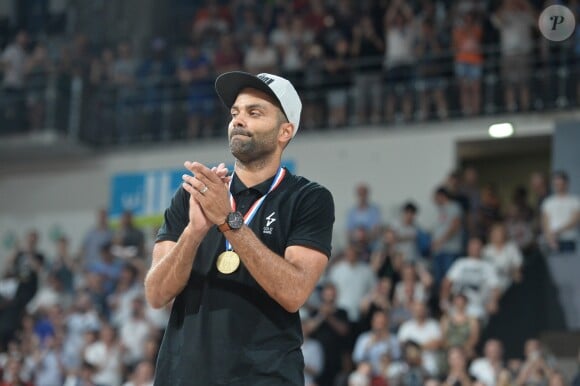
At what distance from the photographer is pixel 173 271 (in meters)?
3.90

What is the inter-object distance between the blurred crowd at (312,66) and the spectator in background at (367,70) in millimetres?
21

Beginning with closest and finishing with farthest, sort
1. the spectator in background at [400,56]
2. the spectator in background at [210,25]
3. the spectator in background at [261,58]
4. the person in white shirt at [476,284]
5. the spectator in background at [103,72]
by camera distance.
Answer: the person in white shirt at [476,284], the spectator in background at [400,56], the spectator in background at [261,58], the spectator in background at [210,25], the spectator in background at [103,72]

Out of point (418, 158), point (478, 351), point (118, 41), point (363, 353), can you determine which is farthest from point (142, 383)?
point (118, 41)

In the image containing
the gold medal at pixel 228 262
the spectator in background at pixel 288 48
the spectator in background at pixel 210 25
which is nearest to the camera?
the gold medal at pixel 228 262

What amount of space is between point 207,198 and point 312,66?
1403cm

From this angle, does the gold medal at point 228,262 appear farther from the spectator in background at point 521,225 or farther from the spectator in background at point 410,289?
the spectator in background at point 521,225

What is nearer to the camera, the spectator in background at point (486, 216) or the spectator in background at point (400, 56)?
the spectator in background at point (486, 216)

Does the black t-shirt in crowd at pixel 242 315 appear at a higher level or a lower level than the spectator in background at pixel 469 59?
lower

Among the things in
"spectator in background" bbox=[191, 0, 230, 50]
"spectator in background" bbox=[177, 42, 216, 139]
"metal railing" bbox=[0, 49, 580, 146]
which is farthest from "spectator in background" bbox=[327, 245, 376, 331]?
"spectator in background" bbox=[191, 0, 230, 50]

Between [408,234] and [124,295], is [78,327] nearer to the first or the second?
[124,295]

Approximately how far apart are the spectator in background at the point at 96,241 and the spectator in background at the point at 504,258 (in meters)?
6.24

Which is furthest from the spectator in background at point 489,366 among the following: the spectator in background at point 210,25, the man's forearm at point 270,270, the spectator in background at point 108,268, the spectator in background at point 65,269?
the spectator in background at point 210,25

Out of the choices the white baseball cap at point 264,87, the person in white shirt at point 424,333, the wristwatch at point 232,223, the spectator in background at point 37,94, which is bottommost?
the person in white shirt at point 424,333

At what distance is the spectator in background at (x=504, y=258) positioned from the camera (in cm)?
1326
